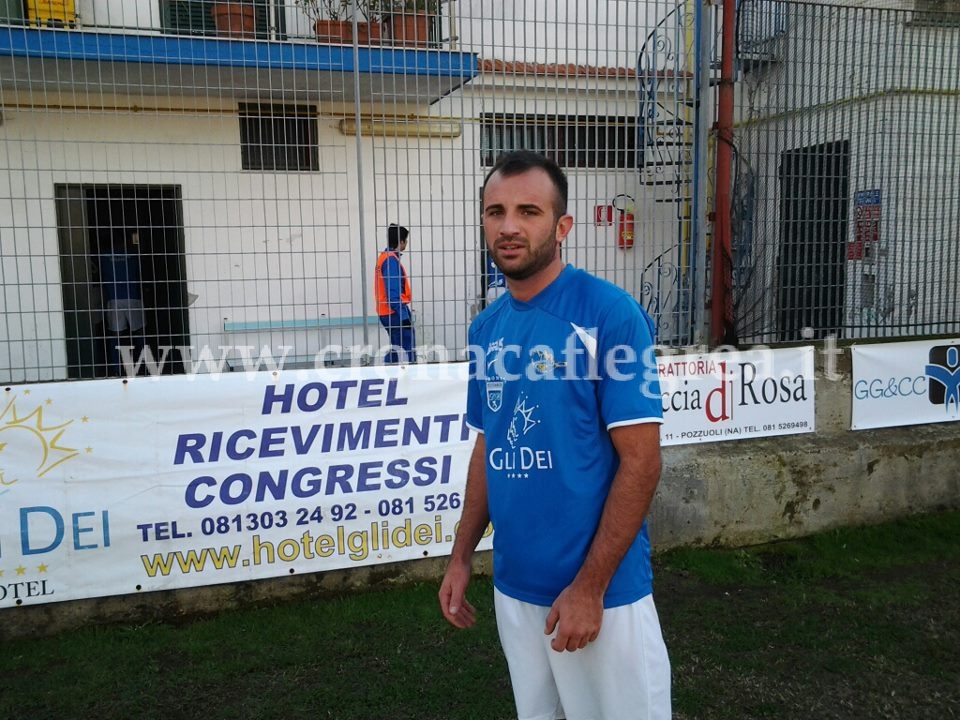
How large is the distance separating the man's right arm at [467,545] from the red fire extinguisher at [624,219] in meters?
3.03

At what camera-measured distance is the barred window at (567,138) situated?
5.04 metres

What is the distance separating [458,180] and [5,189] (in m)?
2.68

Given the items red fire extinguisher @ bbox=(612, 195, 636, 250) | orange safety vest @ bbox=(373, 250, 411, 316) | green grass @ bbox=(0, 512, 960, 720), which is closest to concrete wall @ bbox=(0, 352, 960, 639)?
green grass @ bbox=(0, 512, 960, 720)

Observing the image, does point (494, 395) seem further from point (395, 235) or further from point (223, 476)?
point (395, 235)

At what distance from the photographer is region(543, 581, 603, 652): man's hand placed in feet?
6.84

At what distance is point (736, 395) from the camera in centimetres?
544

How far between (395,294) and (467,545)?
2890 mm

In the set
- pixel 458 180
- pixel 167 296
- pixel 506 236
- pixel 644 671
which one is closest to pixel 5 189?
pixel 167 296

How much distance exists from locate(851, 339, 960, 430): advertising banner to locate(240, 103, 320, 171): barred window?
395 centimetres

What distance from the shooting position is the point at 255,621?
4.47 metres

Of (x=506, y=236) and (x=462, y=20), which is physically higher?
(x=462, y=20)

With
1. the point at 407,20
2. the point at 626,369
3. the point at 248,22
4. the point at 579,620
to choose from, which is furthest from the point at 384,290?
the point at 579,620

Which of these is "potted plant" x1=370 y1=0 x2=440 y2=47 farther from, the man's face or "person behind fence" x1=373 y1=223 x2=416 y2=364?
the man's face

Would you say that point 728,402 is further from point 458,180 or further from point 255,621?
point 255,621
